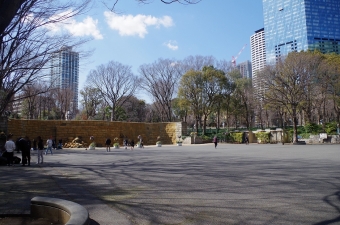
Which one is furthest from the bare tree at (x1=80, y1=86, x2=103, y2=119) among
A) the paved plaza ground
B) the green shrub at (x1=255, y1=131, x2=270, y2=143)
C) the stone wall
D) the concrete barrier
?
the concrete barrier

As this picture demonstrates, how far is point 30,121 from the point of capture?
3234 cm

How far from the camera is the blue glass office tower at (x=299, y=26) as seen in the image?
6381 centimetres

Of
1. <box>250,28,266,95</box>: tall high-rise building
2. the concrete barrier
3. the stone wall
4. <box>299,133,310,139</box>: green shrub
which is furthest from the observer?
<box>250,28,266,95</box>: tall high-rise building

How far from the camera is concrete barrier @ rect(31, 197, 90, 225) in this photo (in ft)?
13.5

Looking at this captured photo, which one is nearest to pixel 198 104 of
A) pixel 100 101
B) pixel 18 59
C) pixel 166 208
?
pixel 100 101

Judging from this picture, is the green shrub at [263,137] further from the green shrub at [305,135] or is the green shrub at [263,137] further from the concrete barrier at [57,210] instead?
the concrete barrier at [57,210]

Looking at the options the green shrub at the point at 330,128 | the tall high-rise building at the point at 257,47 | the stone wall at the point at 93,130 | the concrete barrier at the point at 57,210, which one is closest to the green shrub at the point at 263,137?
the green shrub at the point at 330,128

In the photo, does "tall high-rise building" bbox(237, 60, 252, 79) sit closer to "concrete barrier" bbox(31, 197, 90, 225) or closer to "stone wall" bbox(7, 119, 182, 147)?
"stone wall" bbox(7, 119, 182, 147)

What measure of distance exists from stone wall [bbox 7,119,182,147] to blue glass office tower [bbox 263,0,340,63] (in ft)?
111

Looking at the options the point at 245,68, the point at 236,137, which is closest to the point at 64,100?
the point at 236,137

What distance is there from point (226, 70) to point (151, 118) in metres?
26.8

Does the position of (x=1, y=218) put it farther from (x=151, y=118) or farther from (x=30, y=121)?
(x=151, y=118)

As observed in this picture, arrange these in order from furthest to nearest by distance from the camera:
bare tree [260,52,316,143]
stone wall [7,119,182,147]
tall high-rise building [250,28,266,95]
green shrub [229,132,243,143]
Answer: tall high-rise building [250,28,266,95]
green shrub [229,132,243,143]
stone wall [7,119,182,147]
bare tree [260,52,316,143]

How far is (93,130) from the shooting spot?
36.6 m
